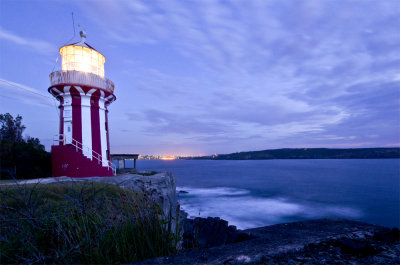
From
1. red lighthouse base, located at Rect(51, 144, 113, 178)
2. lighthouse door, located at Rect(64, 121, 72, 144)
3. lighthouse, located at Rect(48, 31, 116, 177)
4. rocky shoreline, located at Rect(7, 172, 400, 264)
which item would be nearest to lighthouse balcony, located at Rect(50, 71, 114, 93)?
lighthouse, located at Rect(48, 31, 116, 177)

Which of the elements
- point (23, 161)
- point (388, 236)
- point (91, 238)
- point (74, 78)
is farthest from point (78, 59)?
point (388, 236)

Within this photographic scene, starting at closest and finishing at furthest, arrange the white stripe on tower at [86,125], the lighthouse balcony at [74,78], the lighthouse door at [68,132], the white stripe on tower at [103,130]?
the lighthouse balcony at [74,78]
the lighthouse door at [68,132]
the white stripe on tower at [86,125]
the white stripe on tower at [103,130]

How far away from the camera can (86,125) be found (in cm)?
1126

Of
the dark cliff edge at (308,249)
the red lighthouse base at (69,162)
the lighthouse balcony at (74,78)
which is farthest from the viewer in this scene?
the lighthouse balcony at (74,78)

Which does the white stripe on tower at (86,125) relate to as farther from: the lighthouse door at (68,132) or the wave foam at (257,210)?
the wave foam at (257,210)

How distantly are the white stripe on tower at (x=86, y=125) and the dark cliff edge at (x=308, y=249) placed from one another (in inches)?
428

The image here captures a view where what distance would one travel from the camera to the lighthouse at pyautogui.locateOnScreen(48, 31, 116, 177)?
1056 centimetres

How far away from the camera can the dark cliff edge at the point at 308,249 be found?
1.79 meters

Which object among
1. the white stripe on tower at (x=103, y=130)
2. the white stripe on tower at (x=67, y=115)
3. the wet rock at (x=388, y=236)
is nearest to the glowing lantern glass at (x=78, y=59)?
the white stripe on tower at (x=67, y=115)

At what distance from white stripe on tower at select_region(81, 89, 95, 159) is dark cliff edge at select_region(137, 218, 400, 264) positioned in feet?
35.6

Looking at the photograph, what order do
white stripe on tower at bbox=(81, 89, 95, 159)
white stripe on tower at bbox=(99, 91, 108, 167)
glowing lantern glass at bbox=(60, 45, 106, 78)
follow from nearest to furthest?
white stripe on tower at bbox=(81, 89, 95, 159) < glowing lantern glass at bbox=(60, 45, 106, 78) < white stripe on tower at bbox=(99, 91, 108, 167)

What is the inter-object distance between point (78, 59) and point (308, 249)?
44.9 feet

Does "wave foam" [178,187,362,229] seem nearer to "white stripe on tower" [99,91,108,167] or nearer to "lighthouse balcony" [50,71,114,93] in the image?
"white stripe on tower" [99,91,108,167]

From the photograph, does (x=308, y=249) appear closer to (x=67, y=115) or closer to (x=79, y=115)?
(x=79, y=115)
